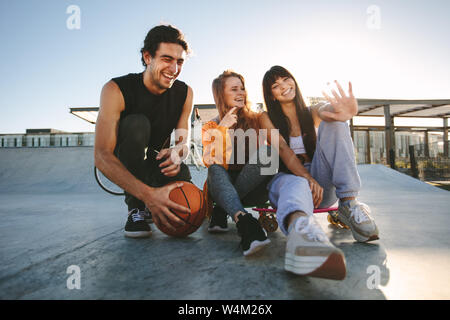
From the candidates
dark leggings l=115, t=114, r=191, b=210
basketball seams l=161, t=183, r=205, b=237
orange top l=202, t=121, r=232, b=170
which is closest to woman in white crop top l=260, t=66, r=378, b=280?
orange top l=202, t=121, r=232, b=170

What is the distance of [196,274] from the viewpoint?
1078mm

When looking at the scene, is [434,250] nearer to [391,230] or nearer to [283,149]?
[391,230]

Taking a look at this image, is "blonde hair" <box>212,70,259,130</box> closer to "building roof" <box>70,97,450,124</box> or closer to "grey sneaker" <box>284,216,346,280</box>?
"grey sneaker" <box>284,216,346,280</box>

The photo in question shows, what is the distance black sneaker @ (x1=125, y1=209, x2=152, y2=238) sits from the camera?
5.78 ft

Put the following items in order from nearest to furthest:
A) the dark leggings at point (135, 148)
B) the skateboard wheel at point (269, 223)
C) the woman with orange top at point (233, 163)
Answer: the woman with orange top at point (233, 163), the dark leggings at point (135, 148), the skateboard wheel at point (269, 223)

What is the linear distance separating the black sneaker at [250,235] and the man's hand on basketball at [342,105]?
0.83 m

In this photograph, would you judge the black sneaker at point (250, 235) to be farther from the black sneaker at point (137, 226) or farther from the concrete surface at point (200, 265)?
the black sneaker at point (137, 226)

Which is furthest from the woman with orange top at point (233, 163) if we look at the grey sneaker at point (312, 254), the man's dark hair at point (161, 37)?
the man's dark hair at point (161, 37)

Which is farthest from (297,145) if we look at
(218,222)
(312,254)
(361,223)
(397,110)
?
(397,110)

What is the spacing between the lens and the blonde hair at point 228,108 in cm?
210

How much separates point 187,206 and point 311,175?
89 cm

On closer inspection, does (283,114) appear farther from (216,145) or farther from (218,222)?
(218,222)

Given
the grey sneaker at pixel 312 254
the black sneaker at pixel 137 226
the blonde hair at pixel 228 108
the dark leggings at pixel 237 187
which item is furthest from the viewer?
the blonde hair at pixel 228 108
